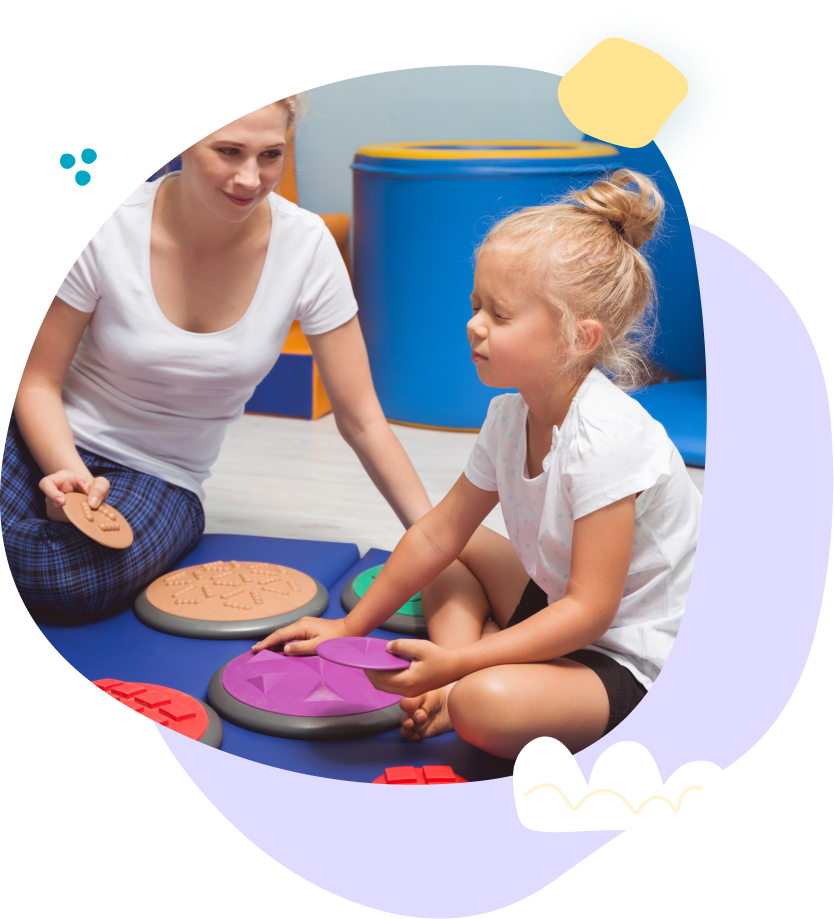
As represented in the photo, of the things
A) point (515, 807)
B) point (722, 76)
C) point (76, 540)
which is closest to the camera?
point (515, 807)

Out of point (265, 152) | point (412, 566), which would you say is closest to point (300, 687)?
point (412, 566)

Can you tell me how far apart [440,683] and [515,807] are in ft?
0.35

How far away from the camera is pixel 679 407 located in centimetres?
77

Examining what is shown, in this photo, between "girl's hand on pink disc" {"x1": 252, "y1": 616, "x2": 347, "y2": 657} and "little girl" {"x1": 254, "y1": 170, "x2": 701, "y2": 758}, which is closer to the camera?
"little girl" {"x1": 254, "y1": 170, "x2": 701, "y2": 758}

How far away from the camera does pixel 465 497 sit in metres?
0.87

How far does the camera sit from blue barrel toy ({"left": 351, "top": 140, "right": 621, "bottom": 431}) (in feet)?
2.70

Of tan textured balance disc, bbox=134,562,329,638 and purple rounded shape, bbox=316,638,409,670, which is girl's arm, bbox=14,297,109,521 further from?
purple rounded shape, bbox=316,638,409,670

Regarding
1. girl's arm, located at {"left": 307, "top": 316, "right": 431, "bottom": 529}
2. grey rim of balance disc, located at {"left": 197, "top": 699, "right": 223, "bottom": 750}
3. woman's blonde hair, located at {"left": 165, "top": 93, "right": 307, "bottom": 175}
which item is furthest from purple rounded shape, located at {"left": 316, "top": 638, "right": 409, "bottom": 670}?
woman's blonde hair, located at {"left": 165, "top": 93, "right": 307, "bottom": 175}

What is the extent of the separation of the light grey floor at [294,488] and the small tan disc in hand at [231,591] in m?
0.10

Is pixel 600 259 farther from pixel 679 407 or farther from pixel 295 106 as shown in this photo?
pixel 295 106

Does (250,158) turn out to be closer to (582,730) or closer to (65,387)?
(65,387)

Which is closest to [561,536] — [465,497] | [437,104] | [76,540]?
[465,497]

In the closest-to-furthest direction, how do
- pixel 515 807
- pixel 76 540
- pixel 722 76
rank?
pixel 515 807 → pixel 722 76 → pixel 76 540

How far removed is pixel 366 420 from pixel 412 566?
0.58ft
